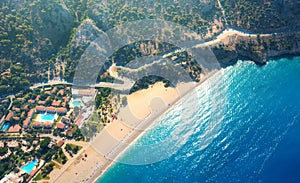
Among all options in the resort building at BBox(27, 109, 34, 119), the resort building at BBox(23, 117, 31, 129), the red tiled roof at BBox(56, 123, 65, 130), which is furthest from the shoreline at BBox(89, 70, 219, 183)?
the resort building at BBox(27, 109, 34, 119)

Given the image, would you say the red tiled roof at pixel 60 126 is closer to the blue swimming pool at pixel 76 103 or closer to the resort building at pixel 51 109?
the resort building at pixel 51 109

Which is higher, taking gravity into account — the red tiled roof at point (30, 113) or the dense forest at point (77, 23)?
the dense forest at point (77, 23)

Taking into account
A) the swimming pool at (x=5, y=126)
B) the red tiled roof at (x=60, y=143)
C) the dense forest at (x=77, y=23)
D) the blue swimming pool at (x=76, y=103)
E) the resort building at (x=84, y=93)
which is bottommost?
the swimming pool at (x=5, y=126)

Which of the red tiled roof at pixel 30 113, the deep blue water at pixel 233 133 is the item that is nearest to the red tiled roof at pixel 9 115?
the red tiled roof at pixel 30 113

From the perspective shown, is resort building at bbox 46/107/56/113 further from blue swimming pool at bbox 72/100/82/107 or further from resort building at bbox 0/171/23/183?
resort building at bbox 0/171/23/183

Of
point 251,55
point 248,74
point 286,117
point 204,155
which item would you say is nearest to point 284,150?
point 286,117
